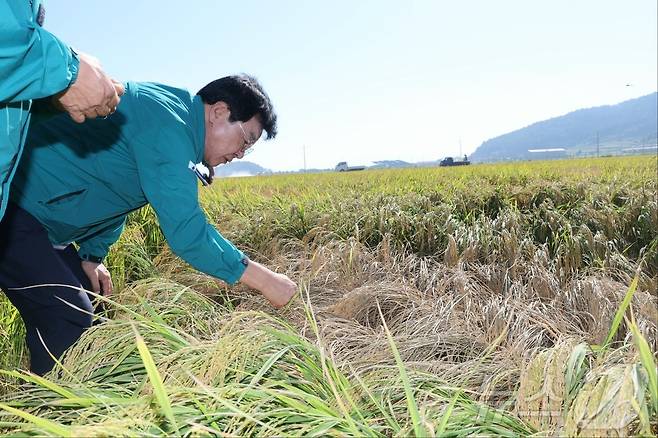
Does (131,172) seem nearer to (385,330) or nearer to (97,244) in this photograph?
(97,244)

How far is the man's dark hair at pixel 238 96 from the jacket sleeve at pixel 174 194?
245 mm

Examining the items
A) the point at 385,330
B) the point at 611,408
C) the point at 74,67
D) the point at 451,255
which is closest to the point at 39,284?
the point at 74,67

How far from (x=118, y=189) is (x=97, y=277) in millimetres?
551

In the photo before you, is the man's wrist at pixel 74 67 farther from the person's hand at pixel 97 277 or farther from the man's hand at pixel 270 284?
the person's hand at pixel 97 277

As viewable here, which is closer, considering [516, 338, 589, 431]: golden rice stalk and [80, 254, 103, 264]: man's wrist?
[516, 338, 589, 431]: golden rice stalk

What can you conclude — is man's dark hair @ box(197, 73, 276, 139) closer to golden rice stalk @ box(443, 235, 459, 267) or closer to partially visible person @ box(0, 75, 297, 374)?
partially visible person @ box(0, 75, 297, 374)

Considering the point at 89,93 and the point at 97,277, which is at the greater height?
the point at 89,93

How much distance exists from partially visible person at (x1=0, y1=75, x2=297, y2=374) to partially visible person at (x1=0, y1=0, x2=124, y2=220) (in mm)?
391

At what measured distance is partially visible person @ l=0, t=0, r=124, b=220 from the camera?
3.40 ft

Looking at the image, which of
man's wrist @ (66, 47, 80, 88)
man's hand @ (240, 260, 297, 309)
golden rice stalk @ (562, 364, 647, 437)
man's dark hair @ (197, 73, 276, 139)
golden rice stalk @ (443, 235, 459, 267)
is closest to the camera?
golden rice stalk @ (562, 364, 647, 437)

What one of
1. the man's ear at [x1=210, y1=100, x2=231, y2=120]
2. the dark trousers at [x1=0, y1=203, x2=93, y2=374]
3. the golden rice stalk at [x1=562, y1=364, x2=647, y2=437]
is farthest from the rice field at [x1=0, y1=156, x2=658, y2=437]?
the man's ear at [x1=210, y1=100, x2=231, y2=120]

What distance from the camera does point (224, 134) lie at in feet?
6.08

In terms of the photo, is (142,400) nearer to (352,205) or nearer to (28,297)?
(28,297)

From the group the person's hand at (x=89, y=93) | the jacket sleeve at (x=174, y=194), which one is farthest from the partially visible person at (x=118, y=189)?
the person's hand at (x=89, y=93)
